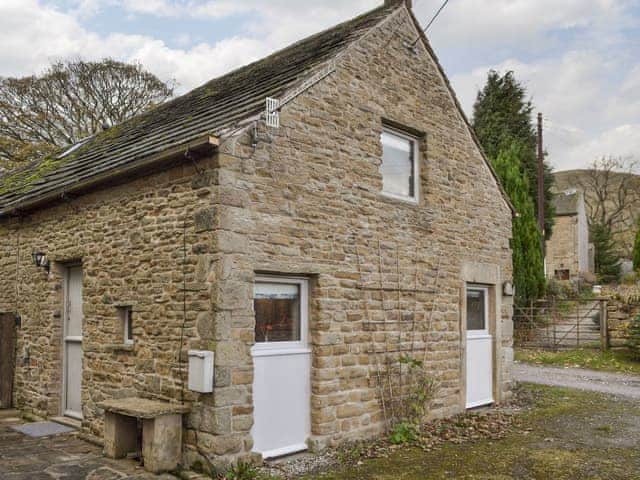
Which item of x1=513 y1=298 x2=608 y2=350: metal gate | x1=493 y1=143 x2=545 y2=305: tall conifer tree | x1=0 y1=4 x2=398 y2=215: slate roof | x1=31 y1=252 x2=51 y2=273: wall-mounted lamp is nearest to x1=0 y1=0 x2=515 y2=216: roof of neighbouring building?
x1=0 y1=4 x2=398 y2=215: slate roof

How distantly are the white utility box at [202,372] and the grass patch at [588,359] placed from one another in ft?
41.6

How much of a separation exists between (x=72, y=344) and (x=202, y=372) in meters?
3.90

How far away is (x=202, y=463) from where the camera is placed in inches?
249

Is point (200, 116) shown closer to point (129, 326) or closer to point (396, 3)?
point (129, 326)

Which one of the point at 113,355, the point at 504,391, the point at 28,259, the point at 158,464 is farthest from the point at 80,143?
the point at 504,391

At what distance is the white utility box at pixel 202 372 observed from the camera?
20.3 ft

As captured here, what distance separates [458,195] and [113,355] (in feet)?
19.3

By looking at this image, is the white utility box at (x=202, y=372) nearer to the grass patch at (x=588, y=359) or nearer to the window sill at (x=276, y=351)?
the window sill at (x=276, y=351)

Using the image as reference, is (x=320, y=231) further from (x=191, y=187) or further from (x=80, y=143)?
(x=80, y=143)

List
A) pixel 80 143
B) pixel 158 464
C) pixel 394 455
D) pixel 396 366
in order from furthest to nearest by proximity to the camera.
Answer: pixel 80 143, pixel 396 366, pixel 394 455, pixel 158 464

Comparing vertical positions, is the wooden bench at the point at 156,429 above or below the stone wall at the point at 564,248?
below

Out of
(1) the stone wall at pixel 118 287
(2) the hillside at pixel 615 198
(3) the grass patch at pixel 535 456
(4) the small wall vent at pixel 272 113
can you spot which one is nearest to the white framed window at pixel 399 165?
(4) the small wall vent at pixel 272 113

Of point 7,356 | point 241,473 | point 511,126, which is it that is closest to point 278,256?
point 241,473

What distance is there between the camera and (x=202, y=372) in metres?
6.20
